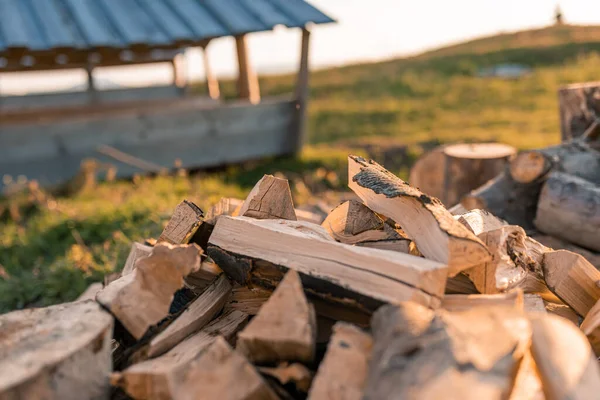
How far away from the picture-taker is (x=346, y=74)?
22.6m

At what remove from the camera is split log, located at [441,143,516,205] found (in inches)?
181

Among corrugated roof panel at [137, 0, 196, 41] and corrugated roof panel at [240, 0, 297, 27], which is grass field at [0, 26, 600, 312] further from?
corrugated roof panel at [240, 0, 297, 27]

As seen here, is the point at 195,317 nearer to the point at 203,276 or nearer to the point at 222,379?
the point at 203,276

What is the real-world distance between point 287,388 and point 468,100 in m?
14.5

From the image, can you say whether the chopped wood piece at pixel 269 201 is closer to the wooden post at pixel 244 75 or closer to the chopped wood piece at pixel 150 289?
the chopped wood piece at pixel 150 289

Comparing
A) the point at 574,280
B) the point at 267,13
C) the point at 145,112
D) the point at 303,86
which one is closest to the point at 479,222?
the point at 574,280

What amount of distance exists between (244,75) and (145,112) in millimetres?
1764

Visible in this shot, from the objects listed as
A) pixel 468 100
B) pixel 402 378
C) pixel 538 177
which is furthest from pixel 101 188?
pixel 468 100

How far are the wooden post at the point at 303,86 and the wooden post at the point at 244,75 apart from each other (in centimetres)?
76

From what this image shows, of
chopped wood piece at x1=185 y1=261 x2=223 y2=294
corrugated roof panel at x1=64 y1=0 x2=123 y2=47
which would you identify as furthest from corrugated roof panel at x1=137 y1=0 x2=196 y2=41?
chopped wood piece at x1=185 y1=261 x2=223 y2=294

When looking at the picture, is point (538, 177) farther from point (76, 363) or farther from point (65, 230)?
point (65, 230)

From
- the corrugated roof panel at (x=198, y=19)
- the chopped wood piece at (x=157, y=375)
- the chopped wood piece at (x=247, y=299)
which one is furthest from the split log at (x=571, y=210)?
the corrugated roof panel at (x=198, y=19)

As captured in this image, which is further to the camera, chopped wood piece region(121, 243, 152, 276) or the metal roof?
the metal roof

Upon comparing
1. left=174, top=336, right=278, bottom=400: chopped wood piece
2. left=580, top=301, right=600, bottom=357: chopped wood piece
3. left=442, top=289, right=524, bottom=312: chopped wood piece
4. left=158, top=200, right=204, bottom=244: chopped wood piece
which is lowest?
left=580, top=301, right=600, bottom=357: chopped wood piece
